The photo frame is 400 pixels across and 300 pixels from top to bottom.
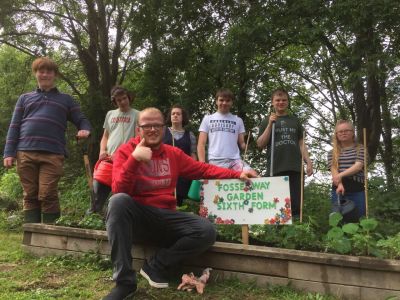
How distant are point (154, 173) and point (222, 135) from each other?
1.34 m

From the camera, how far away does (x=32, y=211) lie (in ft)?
14.1

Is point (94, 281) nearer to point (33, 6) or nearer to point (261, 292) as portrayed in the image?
point (261, 292)

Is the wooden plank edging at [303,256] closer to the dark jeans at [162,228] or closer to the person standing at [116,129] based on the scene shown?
the dark jeans at [162,228]

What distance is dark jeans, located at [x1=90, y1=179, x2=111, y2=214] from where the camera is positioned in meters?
4.41

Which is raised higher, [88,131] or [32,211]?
[88,131]

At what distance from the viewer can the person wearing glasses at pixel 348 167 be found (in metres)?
3.96

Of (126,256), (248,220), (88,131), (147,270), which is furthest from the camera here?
(88,131)

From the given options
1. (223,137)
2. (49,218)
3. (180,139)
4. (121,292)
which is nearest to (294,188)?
(223,137)

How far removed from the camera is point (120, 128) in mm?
4621

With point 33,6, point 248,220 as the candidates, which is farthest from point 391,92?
point 33,6

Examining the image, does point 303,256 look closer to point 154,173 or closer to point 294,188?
point 154,173

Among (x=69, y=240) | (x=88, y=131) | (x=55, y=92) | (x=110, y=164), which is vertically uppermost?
(x=55, y=92)

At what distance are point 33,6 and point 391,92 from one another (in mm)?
9528

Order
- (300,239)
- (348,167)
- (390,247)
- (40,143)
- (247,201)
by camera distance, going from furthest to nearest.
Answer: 1. (40,143)
2. (348,167)
3. (247,201)
4. (300,239)
5. (390,247)
